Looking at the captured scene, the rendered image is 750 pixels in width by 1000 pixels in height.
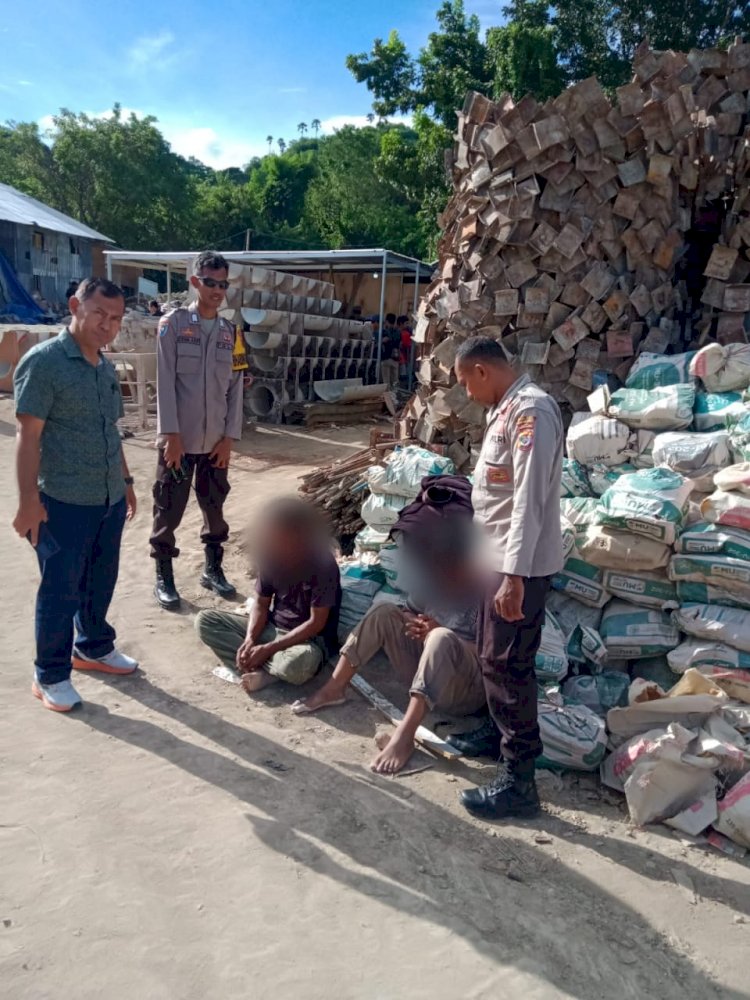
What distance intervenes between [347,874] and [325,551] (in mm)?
1596

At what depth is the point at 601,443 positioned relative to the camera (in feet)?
14.4

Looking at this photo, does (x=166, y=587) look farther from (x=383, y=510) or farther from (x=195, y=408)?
(x=383, y=510)

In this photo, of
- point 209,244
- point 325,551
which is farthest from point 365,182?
point 325,551

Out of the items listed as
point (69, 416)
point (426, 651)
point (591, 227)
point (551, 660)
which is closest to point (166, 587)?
point (69, 416)

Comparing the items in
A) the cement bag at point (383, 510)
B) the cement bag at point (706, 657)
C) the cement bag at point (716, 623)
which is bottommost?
the cement bag at point (706, 657)

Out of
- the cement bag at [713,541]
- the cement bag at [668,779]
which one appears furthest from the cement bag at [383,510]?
the cement bag at [668,779]

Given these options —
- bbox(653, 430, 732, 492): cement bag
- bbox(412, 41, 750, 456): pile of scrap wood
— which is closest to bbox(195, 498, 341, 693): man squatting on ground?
bbox(653, 430, 732, 492): cement bag

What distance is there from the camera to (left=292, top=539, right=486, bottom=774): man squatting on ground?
120 inches

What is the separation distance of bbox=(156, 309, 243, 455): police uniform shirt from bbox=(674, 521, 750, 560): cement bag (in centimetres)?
264

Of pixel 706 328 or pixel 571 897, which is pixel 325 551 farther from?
pixel 706 328

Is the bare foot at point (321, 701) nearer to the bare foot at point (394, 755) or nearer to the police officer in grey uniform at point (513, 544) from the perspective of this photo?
the bare foot at point (394, 755)

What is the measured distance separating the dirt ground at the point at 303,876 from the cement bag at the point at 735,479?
1585 mm

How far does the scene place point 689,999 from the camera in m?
1.99

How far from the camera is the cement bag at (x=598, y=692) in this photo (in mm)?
3428
